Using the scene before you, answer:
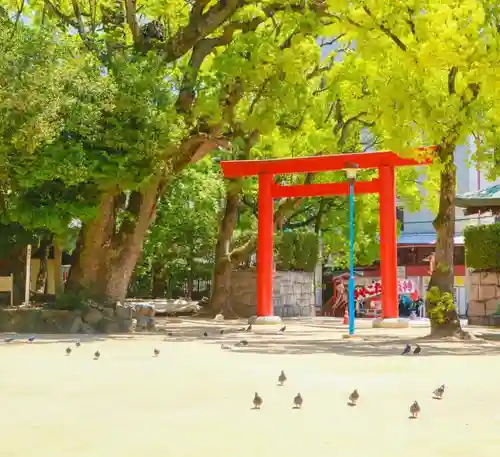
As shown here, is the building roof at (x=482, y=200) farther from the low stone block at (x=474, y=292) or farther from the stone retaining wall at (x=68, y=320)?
the stone retaining wall at (x=68, y=320)

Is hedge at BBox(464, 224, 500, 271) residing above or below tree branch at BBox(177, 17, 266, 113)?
below

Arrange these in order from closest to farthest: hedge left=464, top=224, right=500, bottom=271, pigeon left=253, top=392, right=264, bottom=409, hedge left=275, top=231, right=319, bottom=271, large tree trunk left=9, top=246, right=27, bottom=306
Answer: pigeon left=253, top=392, right=264, bottom=409
hedge left=464, top=224, right=500, bottom=271
large tree trunk left=9, top=246, right=27, bottom=306
hedge left=275, top=231, right=319, bottom=271

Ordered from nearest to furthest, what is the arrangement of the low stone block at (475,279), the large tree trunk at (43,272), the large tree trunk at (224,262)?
1. the low stone block at (475,279)
2. the large tree trunk at (224,262)
3. the large tree trunk at (43,272)

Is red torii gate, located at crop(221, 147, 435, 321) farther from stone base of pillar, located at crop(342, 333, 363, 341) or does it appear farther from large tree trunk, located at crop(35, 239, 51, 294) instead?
large tree trunk, located at crop(35, 239, 51, 294)

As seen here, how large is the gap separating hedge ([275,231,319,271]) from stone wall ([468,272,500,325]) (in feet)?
28.5

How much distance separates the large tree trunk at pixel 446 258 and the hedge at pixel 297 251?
45.1 feet

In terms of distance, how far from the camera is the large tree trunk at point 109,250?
17516 millimetres

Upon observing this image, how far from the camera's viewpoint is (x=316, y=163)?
1995 centimetres

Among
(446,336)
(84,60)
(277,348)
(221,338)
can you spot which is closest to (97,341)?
(221,338)

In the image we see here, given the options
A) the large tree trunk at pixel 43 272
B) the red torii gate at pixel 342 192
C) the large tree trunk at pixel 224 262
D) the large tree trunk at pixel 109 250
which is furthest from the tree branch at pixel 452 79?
the large tree trunk at pixel 43 272

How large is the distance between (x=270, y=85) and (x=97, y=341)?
6220 millimetres

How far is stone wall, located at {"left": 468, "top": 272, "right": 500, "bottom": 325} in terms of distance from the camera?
65.8 feet

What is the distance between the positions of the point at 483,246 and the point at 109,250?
906cm

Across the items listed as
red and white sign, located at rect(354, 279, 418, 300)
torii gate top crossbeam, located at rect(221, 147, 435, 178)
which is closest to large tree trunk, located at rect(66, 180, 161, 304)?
torii gate top crossbeam, located at rect(221, 147, 435, 178)
